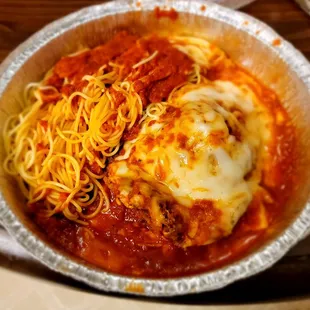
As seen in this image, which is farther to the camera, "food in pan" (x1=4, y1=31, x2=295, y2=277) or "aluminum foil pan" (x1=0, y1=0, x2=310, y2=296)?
"food in pan" (x1=4, y1=31, x2=295, y2=277)

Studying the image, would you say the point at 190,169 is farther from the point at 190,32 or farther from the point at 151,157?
the point at 190,32

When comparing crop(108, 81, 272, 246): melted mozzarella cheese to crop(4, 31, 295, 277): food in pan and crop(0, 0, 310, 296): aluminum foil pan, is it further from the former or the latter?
crop(0, 0, 310, 296): aluminum foil pan

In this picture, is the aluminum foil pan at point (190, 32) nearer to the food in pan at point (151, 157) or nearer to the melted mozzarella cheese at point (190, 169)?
the food in pan at point (151, 157)

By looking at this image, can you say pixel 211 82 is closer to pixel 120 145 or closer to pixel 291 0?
pixel 120 145

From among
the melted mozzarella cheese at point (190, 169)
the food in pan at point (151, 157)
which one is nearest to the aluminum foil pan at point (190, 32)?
the food in pan at point (151, 157)

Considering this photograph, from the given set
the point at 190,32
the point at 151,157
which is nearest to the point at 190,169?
the point at 151,157

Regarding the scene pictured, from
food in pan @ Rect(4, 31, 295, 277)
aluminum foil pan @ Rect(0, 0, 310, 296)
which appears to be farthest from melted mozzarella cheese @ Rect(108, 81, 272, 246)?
aluminum foil pan @ Rect(0, 0, 310, 296)

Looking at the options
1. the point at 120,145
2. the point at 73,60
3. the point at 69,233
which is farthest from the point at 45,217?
the point at 73,60
